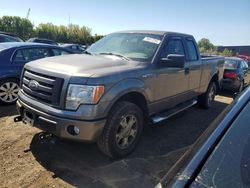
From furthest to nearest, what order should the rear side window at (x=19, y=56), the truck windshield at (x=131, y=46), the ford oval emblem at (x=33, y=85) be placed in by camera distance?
1. the rear side window at (x=19, y=56)
2. the truck windshield at (x=131, y=46)
3. the ford oval emblem at (x=33, y=85)

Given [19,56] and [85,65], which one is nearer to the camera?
[85,65]

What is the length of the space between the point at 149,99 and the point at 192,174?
131 inches

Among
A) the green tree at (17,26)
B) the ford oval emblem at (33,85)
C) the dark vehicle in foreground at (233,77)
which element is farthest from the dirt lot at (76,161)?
the green tree at (17,26)

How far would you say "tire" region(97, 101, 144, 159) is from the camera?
12.9 feet

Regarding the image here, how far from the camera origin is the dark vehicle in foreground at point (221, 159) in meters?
1.28

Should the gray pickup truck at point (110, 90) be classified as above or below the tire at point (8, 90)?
above

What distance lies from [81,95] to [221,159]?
2.51 m

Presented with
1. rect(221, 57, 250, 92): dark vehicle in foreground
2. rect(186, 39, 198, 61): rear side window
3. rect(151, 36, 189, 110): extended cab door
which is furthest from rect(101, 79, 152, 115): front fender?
rect(221, 57, 250, 92): dark vehicle in foreground

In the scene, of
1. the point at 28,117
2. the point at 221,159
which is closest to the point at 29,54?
the point at 28,117

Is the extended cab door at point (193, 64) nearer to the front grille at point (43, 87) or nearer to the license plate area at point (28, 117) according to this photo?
the front grille at point (43, 87)

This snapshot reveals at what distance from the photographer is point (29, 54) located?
7.13 m

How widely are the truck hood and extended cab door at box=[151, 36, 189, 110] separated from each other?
62cm

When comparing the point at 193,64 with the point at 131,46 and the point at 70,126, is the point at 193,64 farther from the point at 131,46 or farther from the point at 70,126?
the point at 70,126

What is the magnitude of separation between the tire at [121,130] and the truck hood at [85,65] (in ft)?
Result: 1.86
